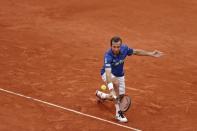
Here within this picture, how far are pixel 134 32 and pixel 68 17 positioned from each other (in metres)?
3.28

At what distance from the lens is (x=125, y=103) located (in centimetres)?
1104

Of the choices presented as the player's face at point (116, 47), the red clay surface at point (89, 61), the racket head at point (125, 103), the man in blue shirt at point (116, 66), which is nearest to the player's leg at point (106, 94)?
the man in blue shirt at point (116, 66)

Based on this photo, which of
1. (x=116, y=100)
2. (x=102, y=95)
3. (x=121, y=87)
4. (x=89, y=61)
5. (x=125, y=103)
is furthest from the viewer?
(x=89, y=61)

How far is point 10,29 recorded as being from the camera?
18578mm

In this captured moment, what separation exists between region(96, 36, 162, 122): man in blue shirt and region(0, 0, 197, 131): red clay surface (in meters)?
0.52

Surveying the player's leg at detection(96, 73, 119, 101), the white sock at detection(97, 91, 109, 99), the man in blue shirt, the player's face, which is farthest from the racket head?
the player's face

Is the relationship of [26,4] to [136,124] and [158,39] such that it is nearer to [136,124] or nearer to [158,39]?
[158,39]

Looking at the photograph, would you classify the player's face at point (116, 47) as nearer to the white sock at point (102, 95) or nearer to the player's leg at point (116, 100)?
the player's leg at point (116, 100)

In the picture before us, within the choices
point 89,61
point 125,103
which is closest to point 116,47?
point 125,103

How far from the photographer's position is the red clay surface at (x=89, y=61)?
1127 centimetres

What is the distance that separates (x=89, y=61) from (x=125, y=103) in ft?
14.1

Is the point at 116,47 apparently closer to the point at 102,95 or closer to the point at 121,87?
the point at 121,87

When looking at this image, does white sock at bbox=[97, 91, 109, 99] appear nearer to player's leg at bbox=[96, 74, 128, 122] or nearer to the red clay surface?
player's leg at bbox=[96, 74, 128, 122]

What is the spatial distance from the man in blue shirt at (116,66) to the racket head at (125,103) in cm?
11
